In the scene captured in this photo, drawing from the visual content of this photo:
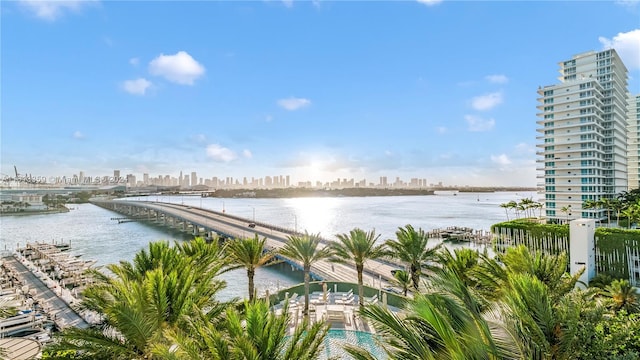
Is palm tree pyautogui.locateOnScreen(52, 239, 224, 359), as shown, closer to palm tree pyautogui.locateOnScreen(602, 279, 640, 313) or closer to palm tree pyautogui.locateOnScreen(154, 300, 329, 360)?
palm tree pyautogui.locateOnScreen(154, 300, 329, 360)

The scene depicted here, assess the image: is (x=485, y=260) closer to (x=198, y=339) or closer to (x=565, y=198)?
(x=198, y=339)

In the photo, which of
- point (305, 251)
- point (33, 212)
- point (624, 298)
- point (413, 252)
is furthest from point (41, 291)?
point (33, 212)

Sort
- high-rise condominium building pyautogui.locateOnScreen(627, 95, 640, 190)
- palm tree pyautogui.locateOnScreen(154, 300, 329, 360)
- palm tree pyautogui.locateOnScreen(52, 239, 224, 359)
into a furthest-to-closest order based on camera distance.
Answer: high-rise condominium building pyautogui.locateOnScreen(627, 95, 640, 190), palm tree pyautogui.locateOnScreen(52, 239, 224, 359), palm tree pyautogui.locateOnScreen(154, 300, 329, 360)

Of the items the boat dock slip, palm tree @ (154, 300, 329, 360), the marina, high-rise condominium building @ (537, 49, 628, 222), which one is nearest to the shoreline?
the marina

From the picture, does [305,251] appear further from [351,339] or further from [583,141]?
[583,141]

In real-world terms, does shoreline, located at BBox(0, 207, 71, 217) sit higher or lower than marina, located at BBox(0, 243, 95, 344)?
higher

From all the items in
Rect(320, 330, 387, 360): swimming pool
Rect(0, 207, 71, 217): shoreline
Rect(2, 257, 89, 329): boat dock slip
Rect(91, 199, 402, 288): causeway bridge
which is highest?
Rect(320, 330, 387, 360): swimming pool
